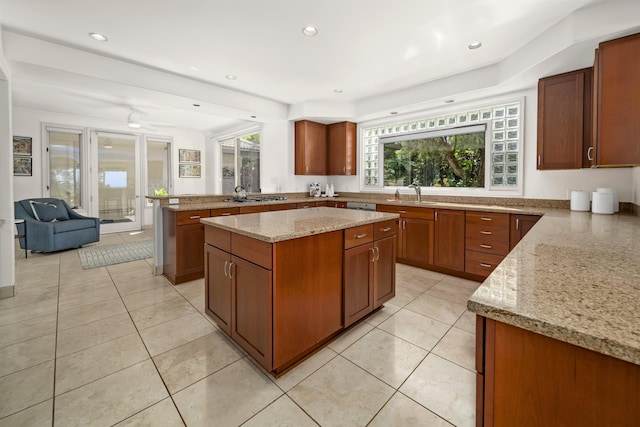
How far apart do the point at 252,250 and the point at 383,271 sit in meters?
1.31

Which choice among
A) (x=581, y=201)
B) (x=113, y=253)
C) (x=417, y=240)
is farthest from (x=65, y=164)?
(x=581, y=201)

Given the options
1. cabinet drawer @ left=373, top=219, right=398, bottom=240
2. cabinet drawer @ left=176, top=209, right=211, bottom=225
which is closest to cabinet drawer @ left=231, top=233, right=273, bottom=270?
cabinet drawer @ left=373, top=219, right=398, bottom=240

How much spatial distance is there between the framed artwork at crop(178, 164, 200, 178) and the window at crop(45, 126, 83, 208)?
2.07 meters

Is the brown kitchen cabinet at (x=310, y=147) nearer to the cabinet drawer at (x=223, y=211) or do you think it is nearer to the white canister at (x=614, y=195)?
the cabinet drawer at (x=223, y=211)

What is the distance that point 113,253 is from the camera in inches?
185

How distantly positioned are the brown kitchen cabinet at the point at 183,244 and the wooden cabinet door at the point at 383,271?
220 cm

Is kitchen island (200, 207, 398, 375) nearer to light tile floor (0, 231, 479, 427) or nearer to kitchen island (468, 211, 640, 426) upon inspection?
light tile floor (0, 231, 479, 427)

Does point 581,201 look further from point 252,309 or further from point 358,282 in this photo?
point 252,309

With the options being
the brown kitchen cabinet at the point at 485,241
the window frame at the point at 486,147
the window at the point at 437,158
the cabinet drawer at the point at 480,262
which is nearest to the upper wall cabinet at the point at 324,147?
the window frame at the point at 486,147

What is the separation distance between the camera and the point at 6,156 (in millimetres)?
2830

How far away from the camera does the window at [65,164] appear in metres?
5.83

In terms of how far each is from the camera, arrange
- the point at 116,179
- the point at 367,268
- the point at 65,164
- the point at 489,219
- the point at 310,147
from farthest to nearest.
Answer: the point at 116,179 < the point at 65,164 < the point at 310,147 < the point at 489,219 < the point at 367,268

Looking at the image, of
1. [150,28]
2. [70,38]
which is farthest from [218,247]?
[70,38]

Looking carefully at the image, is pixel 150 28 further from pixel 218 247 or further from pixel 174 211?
pixel 218 247
